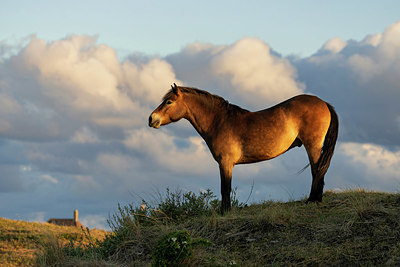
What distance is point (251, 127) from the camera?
33.1ft

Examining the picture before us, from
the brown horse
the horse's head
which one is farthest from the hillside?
the brown horse

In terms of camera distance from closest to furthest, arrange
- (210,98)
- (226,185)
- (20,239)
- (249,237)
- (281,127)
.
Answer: (249,237), (226,185), (281,127), (210,98), (20,239)

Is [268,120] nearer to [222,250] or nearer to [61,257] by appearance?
[222,250]

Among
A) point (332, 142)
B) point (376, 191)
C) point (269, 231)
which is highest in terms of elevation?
point (332, 142)

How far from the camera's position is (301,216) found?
30.0ft

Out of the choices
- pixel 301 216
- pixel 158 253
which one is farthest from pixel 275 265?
pixel 301 216

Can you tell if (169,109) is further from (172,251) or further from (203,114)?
(172,251)

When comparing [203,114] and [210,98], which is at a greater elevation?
[210,98]

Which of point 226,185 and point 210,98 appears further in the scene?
point 210,98

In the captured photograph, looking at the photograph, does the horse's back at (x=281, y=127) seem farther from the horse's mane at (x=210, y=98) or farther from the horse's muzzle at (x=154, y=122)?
the horse's muzzle at (x=154, y=122)

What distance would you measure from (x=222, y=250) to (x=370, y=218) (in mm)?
3067

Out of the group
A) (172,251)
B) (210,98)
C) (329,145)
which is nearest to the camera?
(172,251)

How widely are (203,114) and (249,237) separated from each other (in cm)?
338

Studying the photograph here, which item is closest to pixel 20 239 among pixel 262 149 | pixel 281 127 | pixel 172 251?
pixel 262 149
